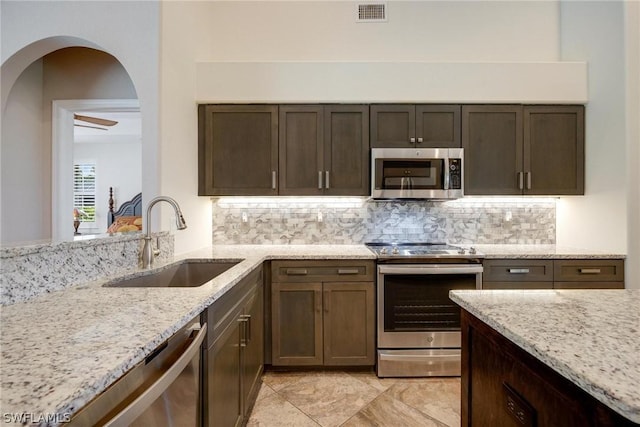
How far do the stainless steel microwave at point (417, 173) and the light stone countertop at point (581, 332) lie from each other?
1.48 meters

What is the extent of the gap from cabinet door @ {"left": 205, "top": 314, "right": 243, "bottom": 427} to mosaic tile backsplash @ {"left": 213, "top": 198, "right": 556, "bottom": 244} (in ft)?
4.76

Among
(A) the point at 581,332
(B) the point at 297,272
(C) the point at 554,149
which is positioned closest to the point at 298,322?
(B) the point at 297,272

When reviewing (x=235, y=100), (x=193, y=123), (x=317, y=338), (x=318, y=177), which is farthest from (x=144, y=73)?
(x=317, y=338)

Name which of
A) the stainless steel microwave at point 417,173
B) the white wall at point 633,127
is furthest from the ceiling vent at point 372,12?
the white wall at point 633,127

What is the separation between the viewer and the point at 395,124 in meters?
2.70

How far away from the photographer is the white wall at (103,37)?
6.13 feet

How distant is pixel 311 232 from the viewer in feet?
9.84

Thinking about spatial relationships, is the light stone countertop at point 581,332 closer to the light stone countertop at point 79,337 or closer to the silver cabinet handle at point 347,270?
the light stone countertop at point 79,337

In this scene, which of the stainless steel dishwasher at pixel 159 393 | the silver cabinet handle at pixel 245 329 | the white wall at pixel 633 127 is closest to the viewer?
the stainless steel dishwasher at pixel 159 393

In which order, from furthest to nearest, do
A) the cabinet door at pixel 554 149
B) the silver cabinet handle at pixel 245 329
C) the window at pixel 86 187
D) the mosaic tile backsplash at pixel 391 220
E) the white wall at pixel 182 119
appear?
the window at pixel 86 187
the mosaic tile backsplash at pixel 391 220
the cabinet door at pixel 554 149
the white wall at pixel 182 119
the silver cabinet handle at pixel 245 329

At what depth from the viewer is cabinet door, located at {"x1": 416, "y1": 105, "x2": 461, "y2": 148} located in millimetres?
2701

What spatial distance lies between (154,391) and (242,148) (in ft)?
7.23

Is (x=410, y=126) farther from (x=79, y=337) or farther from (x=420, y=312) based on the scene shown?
(x=79, y=337)

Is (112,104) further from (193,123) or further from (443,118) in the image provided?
(443,118)
